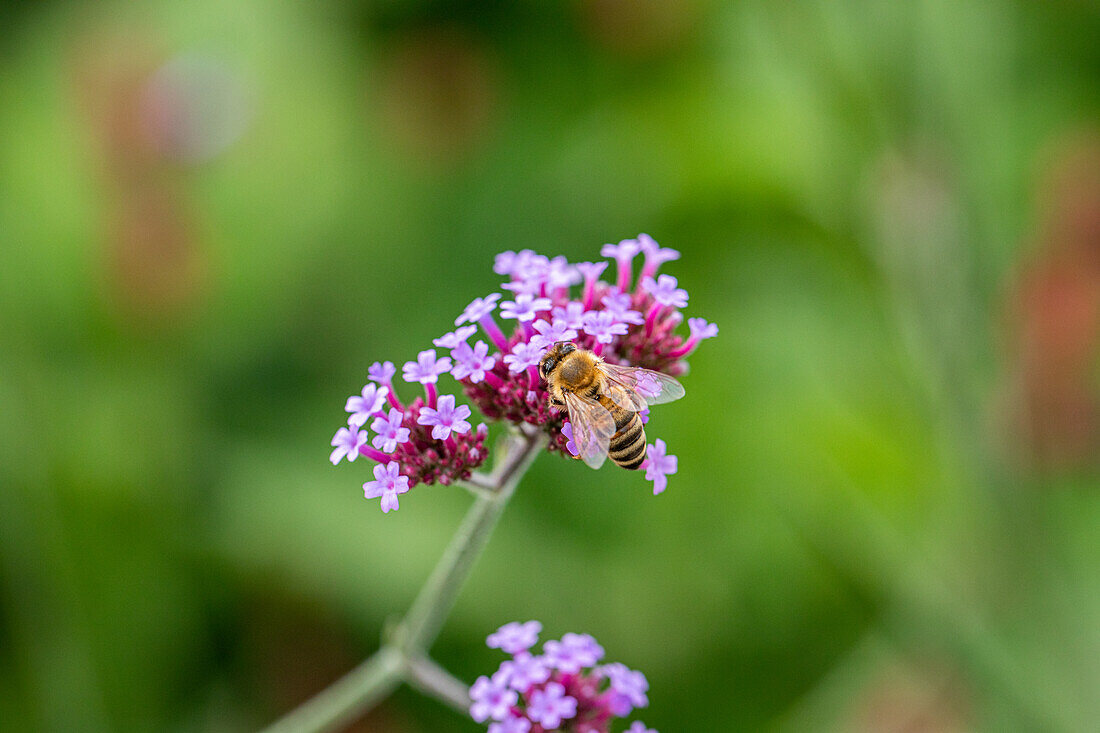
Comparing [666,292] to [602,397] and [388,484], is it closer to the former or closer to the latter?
[602,397]

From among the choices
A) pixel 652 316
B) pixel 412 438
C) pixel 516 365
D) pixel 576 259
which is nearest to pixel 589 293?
pixel 652 316

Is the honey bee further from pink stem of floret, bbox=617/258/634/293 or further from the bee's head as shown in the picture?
pink stem of floret, bbox=617/258/634/293

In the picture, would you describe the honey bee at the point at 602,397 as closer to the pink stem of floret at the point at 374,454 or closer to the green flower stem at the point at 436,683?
the pink stem of floret at the point at 374,454

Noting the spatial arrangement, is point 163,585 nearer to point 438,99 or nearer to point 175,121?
point 175,121

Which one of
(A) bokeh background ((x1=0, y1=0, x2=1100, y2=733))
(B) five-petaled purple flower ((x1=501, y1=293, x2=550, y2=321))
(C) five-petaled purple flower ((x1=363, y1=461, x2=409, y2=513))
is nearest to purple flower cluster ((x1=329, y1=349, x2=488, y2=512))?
(C) five-petaled purple flower ((x1=363, y1=461, x2=409, y2=513))

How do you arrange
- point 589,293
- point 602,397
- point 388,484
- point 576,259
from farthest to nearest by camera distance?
point 576,259
point 589,293
point 602,397
point 388,484

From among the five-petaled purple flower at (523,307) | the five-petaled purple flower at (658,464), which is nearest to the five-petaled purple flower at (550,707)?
the five-petaled purple flower at (658,464)
